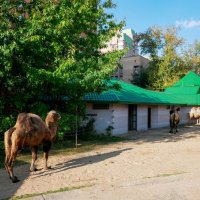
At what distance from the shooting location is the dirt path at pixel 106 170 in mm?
8609

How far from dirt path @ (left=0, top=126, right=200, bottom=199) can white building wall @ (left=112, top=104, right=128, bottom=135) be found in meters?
7.14

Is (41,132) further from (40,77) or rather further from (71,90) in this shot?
(71,90)

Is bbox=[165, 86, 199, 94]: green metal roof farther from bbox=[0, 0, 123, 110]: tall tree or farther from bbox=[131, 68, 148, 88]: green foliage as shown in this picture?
bbox=[0, 0, 123, 110]: tall tree

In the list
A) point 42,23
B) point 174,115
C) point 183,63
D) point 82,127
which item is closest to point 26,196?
point 42,23

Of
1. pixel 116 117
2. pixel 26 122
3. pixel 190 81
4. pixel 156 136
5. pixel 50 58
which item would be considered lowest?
pixel 156 136

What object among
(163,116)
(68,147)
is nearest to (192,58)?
(163,116)

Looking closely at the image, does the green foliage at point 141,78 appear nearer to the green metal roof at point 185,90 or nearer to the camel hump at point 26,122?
the green metal roof at point 185,90

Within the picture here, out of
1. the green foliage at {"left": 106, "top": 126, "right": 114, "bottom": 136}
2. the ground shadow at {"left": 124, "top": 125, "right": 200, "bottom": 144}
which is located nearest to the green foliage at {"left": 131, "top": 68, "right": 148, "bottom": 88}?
the ground shadow at {"left": 124, "top": 125, "right": 200, "bottom": 144}

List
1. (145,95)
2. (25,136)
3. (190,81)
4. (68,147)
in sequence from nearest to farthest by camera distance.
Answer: (25,136) < (68,147) < (145,95) < (190,81)

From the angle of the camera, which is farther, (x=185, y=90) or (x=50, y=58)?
(x=185, y=90)

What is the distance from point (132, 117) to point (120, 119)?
10.5ft

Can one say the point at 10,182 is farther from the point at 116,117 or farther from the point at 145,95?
the point at 145,95

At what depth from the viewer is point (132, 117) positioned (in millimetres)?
25812

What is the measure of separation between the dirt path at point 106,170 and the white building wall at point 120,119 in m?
7.14
